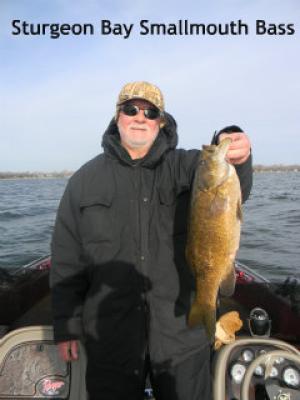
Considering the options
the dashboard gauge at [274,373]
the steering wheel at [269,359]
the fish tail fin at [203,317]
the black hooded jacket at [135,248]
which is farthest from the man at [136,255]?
the dashboard gauge at [274,373]

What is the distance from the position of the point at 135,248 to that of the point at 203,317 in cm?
67

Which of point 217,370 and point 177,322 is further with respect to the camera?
point 217,370

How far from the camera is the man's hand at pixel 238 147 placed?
2664 millimetres

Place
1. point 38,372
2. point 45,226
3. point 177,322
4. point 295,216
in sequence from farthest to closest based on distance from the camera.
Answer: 1. point 295,216
2. point 45,226
3. point 38,372
4. point 177,322

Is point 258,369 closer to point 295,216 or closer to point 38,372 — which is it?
point 38,372

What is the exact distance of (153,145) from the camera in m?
3.20

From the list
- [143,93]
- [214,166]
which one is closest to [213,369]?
[214,166]

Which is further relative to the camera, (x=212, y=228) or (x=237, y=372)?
(x=237, y=372)

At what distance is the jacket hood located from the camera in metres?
3.13

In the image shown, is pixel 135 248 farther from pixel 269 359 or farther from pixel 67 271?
pixel 269 359

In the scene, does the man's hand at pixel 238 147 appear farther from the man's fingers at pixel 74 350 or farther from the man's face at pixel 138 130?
the man's fingers at pixel 74 350

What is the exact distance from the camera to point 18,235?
62.3 feet

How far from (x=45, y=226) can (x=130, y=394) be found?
18369mm

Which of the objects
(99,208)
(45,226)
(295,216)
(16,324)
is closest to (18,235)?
(45,226)
